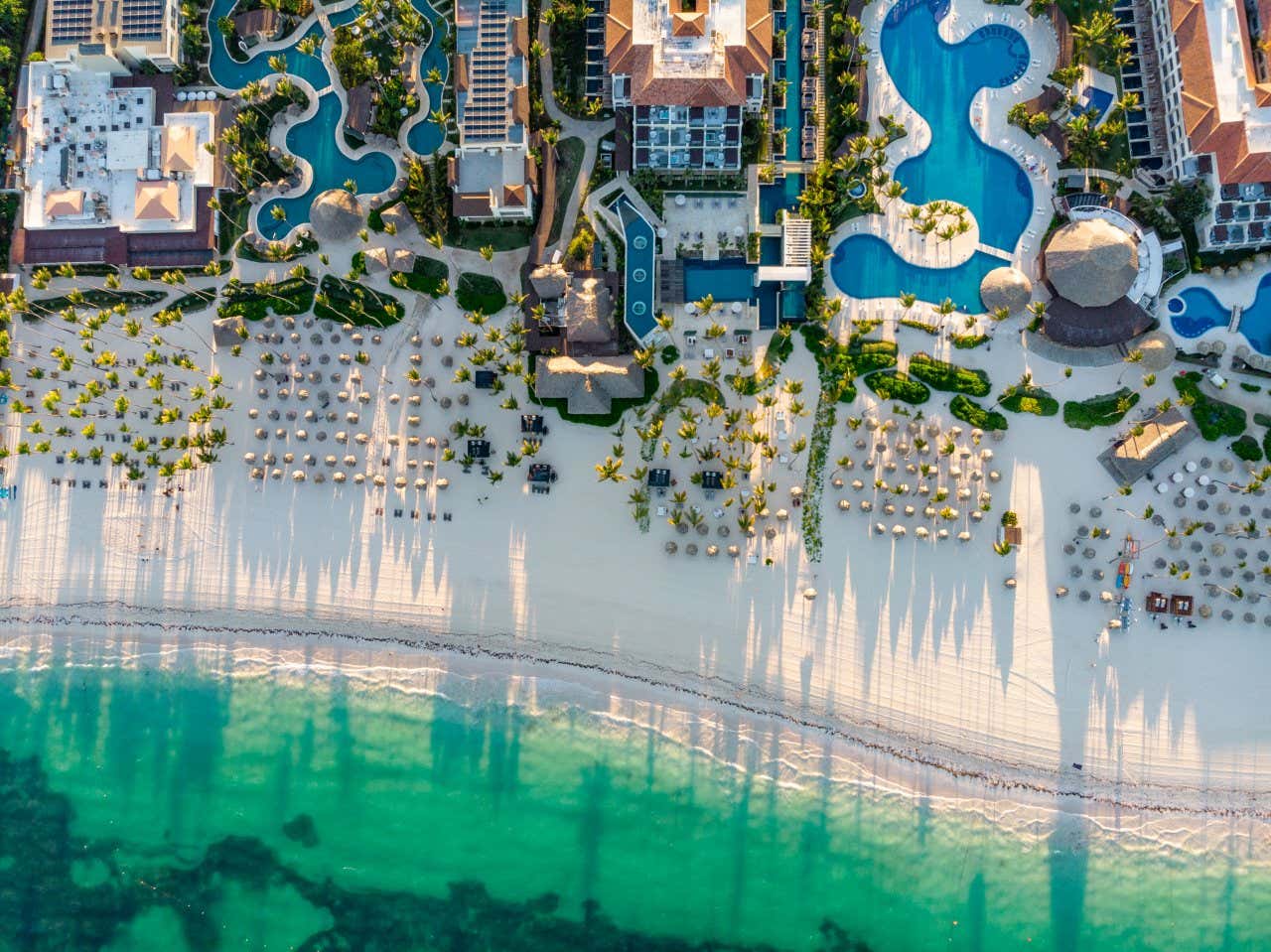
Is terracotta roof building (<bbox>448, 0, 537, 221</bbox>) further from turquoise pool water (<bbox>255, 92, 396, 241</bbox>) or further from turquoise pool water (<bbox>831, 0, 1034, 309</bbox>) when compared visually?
turquoise pool water (<bbox>831, 0, 1034, 309</bbox>)

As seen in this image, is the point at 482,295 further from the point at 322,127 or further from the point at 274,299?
the point at 322,127

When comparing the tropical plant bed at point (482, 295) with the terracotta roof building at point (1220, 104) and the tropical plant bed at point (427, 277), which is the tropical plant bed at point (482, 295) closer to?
the tropical plant bed at point (427, 277)

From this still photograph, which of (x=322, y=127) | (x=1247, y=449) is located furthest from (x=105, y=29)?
(x=1247, y=449)

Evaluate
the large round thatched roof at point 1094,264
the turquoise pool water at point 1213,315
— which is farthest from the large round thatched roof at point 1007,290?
the turquoise pool water at point 1213,315

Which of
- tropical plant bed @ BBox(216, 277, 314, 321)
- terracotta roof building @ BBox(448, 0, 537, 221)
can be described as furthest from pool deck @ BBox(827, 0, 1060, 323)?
tropical plant bed @ BBox(216, 277, 314, 321)

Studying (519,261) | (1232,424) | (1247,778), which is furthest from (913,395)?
(1247,778)
